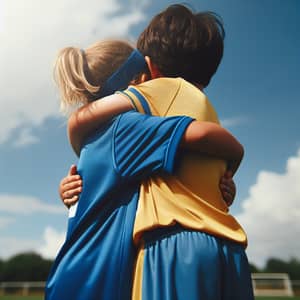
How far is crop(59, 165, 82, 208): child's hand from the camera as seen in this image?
1066mm

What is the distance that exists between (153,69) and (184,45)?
127 mm

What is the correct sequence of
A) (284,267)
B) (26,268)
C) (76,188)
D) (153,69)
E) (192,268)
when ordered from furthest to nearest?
1. (26,268)
2. (284,267)
3. (153,69)
4. (76,188)
5. (192,268)

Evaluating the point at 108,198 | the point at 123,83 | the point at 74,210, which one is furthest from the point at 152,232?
the point at 123,83

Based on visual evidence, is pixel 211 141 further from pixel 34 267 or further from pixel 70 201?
pixel 34 267

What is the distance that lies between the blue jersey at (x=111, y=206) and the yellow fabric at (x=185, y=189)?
4cm

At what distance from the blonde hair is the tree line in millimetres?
21110

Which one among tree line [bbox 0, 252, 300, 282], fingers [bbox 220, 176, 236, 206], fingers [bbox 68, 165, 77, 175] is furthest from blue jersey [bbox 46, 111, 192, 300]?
tree line [bbox 0, 252, 300, 282]

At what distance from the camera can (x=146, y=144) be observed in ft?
3.18

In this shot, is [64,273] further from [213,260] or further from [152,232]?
[213,260]

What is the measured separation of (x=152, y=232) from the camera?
0.90 m

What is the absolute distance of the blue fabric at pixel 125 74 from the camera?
113 centimetres

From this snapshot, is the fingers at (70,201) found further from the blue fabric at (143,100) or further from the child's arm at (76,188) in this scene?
the blue fabric at (143,100)

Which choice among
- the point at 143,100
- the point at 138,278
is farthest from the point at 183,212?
the point at 143,100

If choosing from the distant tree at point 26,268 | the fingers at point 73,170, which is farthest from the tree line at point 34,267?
the fingers at point 73,170
